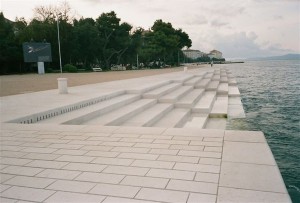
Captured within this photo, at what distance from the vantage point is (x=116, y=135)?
502 cm

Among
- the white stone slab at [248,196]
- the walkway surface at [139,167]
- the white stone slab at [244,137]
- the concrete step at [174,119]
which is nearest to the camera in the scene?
the white stone slab at [248,196]

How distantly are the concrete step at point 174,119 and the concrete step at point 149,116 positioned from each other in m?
0.13

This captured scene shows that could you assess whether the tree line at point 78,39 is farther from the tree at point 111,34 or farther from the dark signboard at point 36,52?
the dark signboard at point 36,52

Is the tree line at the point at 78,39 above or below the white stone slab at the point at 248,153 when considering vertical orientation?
above

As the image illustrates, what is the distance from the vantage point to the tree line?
137 ft

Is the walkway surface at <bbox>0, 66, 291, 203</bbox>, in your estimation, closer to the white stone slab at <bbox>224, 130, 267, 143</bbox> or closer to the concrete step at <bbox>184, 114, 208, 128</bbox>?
A: the white stone slab at <bbox>224, 130, 267, 143</bbox>

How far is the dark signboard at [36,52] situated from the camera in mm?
35688

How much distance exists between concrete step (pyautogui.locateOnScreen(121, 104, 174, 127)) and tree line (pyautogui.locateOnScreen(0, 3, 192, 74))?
117 ft

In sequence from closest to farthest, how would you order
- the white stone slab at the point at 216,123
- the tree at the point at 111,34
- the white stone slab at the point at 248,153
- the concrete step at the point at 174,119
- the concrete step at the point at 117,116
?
the white stone slab at the point at 248,153
the concrete step at the point at 117,116
the concrete step at the point at 174,119
the white stone slab at the point at 216,123
the tree at the point at 111,34

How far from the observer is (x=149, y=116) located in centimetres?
791

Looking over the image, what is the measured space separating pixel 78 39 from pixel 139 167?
1891 inches

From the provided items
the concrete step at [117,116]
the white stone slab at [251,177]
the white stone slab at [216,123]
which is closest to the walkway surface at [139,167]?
the white stone slab at [251,177]

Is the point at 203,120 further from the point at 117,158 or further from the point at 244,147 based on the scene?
the point at 117,158

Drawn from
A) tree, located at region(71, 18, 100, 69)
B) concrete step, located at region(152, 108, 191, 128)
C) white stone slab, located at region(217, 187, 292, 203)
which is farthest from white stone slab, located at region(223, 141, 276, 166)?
tree, located at region(71, 18, 100, 69)
